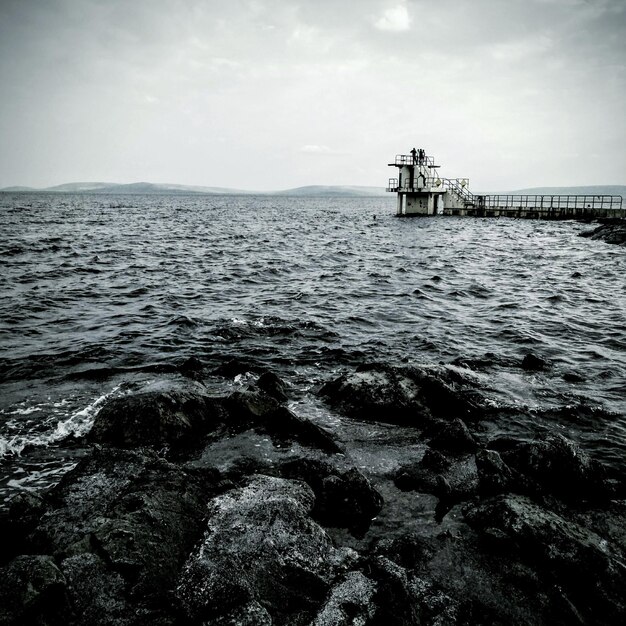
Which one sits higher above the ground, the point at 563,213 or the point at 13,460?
the point at 563,213

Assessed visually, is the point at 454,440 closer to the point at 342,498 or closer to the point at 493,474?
the point at 493,474

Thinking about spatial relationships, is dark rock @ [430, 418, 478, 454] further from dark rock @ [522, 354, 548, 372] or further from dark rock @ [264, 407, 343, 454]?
dark rock @ [522, 354, 548, 372]

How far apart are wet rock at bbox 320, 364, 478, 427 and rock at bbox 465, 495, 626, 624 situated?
10.1ft

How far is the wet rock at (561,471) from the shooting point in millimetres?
6301

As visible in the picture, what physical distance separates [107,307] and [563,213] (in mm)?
67020

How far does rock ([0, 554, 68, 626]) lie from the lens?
3.69 m

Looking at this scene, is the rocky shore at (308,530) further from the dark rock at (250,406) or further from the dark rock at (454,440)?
the dark rock at (250,406)

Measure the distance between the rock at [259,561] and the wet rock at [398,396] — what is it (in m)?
3.36

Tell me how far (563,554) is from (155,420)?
20.8ft

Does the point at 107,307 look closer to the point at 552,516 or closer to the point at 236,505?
the point at 236,505

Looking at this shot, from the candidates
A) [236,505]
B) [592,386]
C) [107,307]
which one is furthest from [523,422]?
[107,307]

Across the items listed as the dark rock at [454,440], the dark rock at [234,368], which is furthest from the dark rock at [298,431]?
the dark rock at [234,368]

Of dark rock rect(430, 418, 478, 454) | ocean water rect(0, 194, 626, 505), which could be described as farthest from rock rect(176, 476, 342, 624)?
ocean water rect(0, 194, 626, 505)

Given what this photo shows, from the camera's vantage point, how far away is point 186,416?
8.05m
